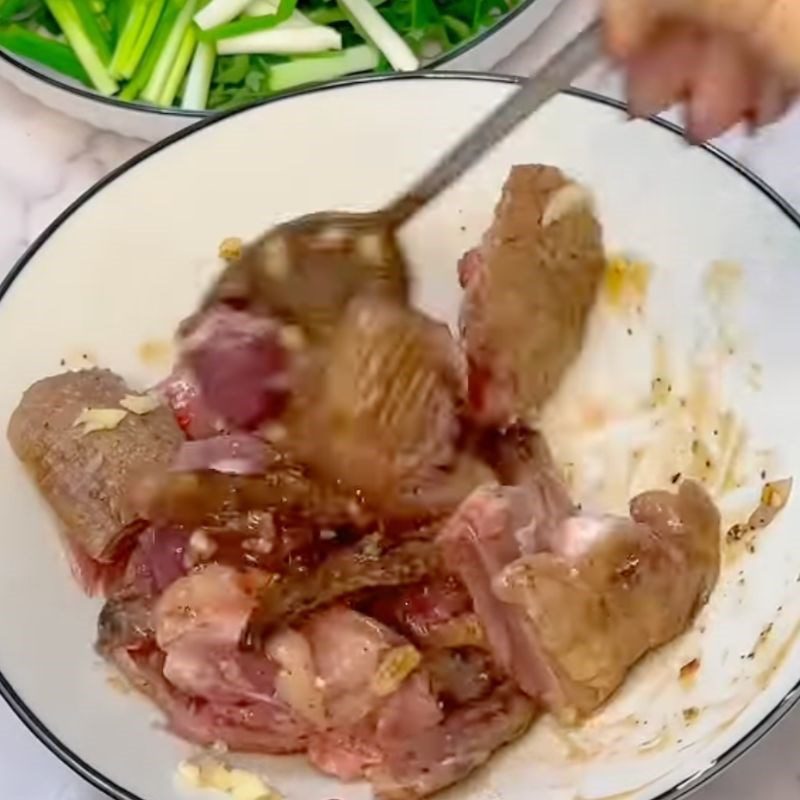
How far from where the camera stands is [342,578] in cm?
104

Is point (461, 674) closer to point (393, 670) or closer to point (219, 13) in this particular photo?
point (393, 670)

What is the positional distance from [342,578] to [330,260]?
0.19m

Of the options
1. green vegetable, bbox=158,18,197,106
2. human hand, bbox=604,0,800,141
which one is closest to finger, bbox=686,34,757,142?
human hand, bbox=604,0,800,141

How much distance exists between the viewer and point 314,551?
1.06 meters

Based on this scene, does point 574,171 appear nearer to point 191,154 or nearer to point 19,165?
point 191,154

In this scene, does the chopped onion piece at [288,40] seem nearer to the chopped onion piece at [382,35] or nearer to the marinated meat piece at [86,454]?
the chopped onion piece at [382,35]

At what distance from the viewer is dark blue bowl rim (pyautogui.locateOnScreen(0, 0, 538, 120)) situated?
4.13 ft

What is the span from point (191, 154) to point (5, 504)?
0.27 meters

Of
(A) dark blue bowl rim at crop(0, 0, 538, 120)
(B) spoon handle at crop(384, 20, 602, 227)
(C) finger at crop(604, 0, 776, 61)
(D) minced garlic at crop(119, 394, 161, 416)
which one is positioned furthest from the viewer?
(A) dark blue bowl rim at crop(0, 0, 538, 120)

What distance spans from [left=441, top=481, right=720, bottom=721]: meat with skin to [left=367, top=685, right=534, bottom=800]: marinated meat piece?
2 cm

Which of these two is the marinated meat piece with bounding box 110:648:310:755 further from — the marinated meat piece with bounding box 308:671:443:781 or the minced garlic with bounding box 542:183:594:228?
the minced garlic with bounding box 542:183:594:228

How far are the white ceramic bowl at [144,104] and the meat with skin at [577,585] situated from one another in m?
0.38

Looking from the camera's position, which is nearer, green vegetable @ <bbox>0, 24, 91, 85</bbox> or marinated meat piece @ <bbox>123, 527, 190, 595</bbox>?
marinated meat piece @ <bbox>123, 527, 190, 595</bbox>

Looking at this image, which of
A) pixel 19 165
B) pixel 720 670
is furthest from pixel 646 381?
pixel 19 165
